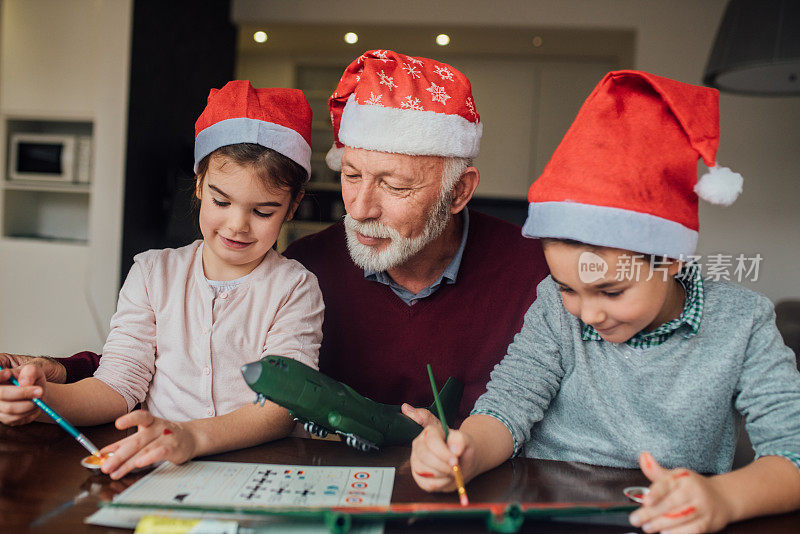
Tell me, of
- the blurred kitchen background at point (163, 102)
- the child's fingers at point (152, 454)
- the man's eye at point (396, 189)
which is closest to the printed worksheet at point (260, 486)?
the child's fingers at point (152, 454)

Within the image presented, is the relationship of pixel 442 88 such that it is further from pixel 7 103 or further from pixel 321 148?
pixel 321 148

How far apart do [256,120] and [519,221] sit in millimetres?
4300

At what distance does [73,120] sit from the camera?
158 inches

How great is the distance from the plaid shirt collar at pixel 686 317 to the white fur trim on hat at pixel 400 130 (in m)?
0.58

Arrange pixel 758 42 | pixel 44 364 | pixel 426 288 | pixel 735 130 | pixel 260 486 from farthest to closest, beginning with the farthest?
pixel 735 130, pixel 758 42, pixel 426 288, pixel 44 364, pixel 260 486

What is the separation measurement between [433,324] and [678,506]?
33.7 inches

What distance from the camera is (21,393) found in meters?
1.03

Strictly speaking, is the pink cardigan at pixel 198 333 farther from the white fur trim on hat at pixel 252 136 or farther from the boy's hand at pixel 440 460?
the boy's hand at pixel 440 460

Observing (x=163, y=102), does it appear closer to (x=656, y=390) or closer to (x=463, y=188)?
(x=463, y=188)

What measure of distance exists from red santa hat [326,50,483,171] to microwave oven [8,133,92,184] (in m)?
3.00

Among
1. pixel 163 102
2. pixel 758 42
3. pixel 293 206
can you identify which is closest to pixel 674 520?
pixel 293 206

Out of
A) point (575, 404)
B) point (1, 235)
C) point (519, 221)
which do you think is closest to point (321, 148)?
point (519, 221)

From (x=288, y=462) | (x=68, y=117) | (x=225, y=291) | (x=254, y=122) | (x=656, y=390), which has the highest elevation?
(x=68, y=117)

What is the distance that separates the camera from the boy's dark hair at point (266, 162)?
1.30 m
